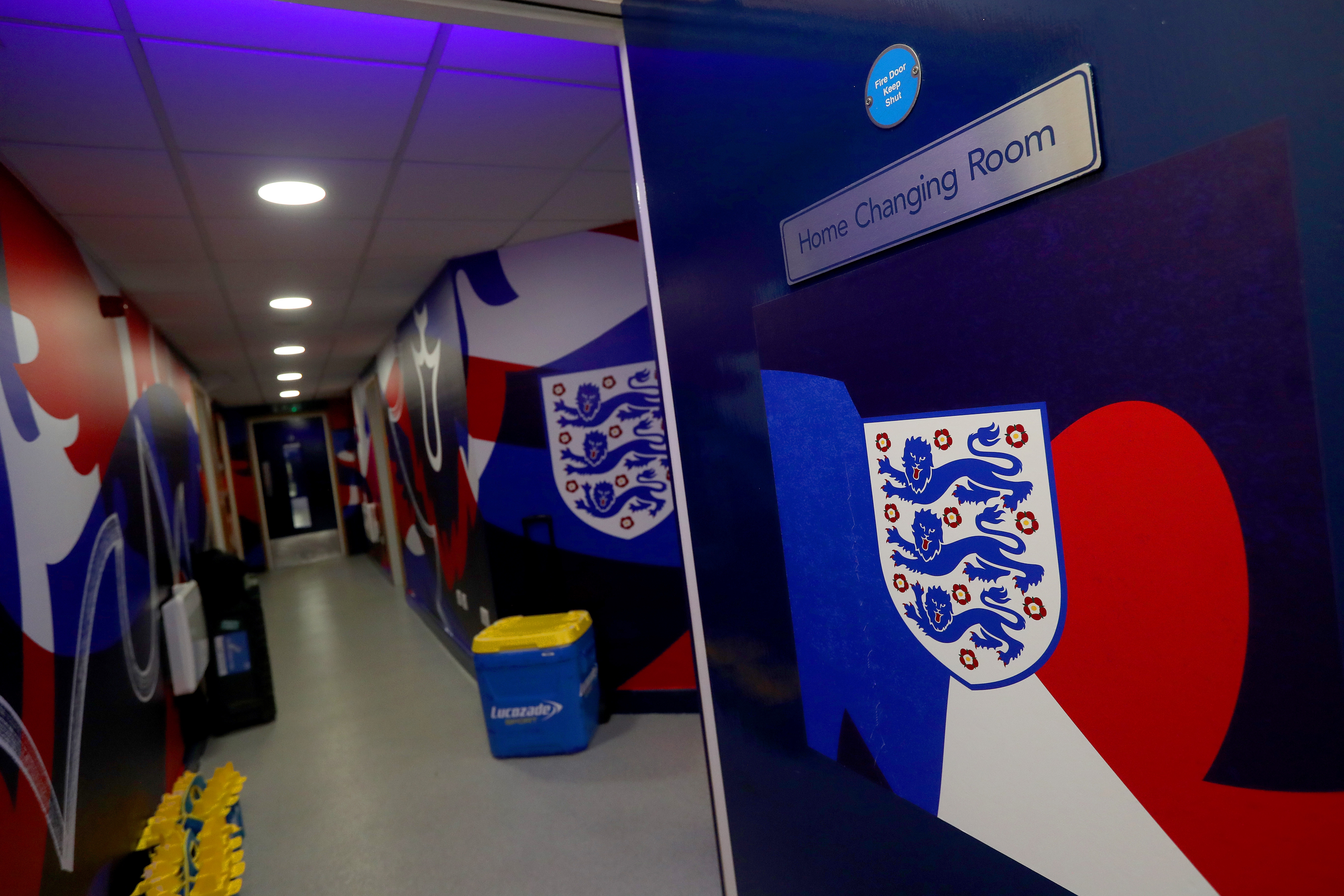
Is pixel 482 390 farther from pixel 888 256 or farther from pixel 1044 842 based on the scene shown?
pixel 1044 842

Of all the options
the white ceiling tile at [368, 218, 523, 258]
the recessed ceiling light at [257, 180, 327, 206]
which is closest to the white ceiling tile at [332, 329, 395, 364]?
the white ceiling tile at [368, 218, 523, 258]

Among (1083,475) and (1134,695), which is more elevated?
(1083,475)

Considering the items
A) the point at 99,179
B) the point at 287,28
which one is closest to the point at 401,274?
the point at 99,179

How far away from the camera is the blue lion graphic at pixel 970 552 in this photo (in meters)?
0.96

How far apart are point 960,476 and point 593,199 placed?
2.67m

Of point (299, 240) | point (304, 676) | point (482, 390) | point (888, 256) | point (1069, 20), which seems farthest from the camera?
point (304, 676)

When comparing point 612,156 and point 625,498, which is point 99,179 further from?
point 625,498

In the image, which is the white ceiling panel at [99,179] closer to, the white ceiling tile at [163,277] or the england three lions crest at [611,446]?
the white ceiling tile at [163,277]

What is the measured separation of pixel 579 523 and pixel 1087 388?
3.22 m

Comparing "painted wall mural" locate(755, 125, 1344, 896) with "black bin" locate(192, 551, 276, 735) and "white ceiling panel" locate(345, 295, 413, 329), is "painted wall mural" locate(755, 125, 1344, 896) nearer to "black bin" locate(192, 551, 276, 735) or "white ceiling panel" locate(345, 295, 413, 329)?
"black bin" locate(192, 551, 276, 735)

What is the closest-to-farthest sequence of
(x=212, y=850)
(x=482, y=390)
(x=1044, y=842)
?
1. (x=1044, y=842)
2. (x=212, y=850)
3. (x=482, y=390)

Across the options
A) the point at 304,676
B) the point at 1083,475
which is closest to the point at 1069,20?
the point at 1083,475

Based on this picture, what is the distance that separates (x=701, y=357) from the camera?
1601 mm

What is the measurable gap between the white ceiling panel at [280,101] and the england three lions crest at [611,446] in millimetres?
1579
